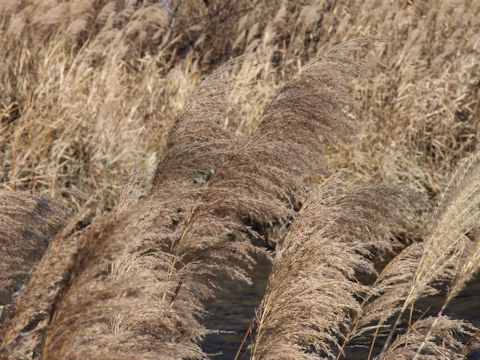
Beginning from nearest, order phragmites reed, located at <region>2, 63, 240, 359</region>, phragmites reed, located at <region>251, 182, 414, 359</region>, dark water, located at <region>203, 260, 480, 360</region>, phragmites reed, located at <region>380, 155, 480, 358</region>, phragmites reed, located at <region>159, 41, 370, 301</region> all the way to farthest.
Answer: phragmites reed, located at <region>2, 63, 240, 359</region> < phragmites reed, located at <region>251, 182, 414, 359</region> < phragmites reed, located at <region>380, 155, 480, 358</region> < phragmites reed, located at <region>159, 41, 370, 301</region> < dark water, located at <region>203, 260, 480, 360</region>

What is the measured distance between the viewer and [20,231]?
9.93ft

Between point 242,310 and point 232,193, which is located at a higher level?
point 232,193

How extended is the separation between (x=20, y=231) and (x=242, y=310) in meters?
3.38

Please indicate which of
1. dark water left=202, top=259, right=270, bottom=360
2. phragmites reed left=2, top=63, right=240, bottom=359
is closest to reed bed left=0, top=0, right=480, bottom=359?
phragmites reed left=2, top=63, right=240, bottom=359

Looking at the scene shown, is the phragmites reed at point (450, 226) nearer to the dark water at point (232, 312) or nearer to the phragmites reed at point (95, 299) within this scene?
the phragmites reed at point (95, 299)

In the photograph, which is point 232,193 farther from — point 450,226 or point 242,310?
point 242,310

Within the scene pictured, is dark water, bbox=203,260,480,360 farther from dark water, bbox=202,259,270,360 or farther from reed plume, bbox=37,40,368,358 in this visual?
reed plume, bbox=37,40,368,358

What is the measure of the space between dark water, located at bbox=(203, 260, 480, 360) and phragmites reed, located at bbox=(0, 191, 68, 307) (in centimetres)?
252

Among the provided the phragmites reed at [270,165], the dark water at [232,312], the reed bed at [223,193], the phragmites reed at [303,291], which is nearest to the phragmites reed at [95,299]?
the reed bed at [223,193]

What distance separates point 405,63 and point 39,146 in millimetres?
3274

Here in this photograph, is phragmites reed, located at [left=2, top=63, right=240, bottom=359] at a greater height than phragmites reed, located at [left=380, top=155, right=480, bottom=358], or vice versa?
phragmites reed, located at [left=2, top=63, right=240, bottom=359]

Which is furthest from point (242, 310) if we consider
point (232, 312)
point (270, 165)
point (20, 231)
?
point (20, 231)

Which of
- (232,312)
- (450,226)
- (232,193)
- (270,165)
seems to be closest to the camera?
(450,226)

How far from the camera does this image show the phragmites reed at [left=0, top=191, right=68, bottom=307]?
116 inches
